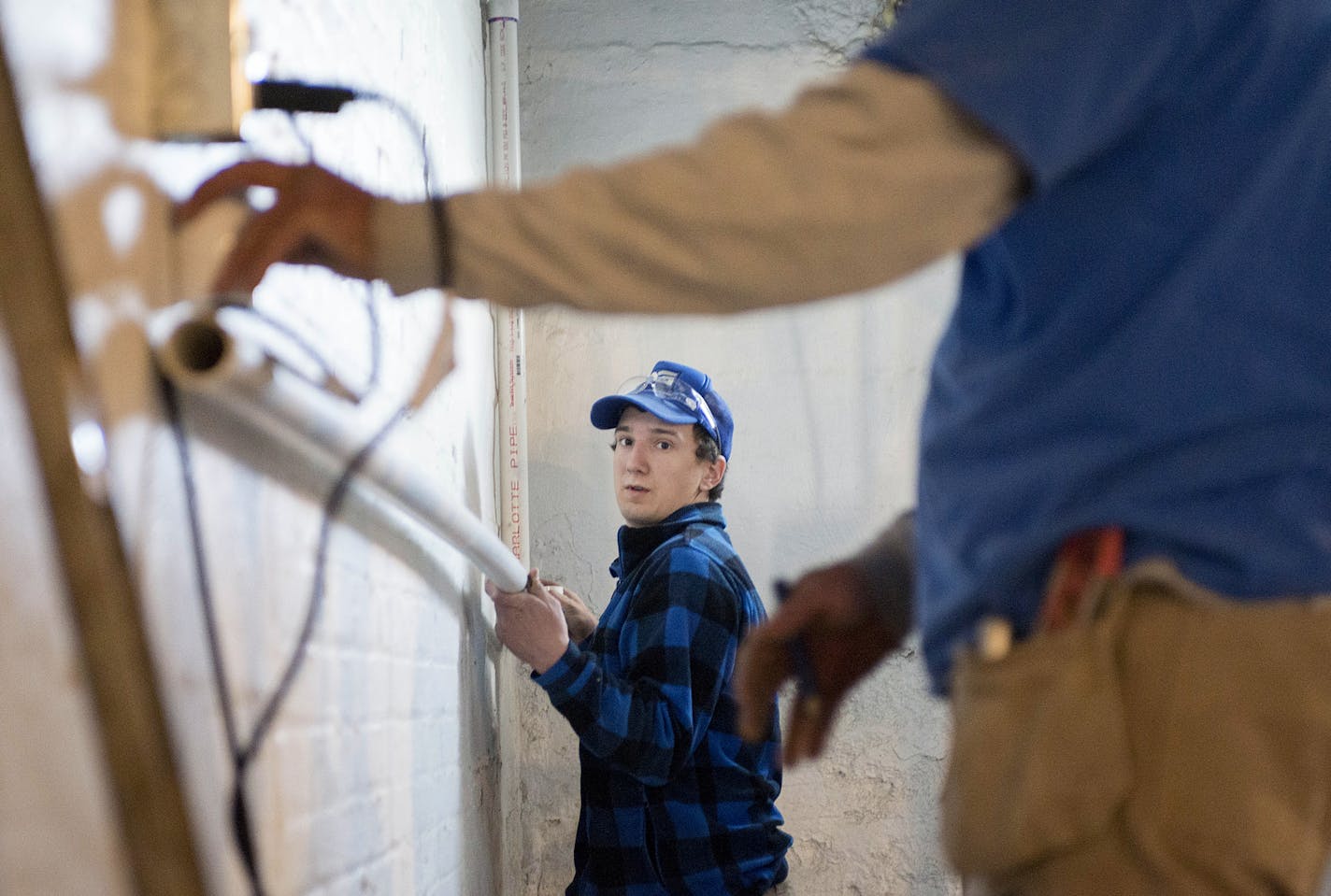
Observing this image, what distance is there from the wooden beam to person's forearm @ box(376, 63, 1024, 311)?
0.18 m

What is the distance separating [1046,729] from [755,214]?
1.06 feet

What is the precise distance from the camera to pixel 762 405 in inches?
95.7

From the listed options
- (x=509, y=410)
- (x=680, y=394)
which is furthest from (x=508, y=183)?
(x=680, y=394)

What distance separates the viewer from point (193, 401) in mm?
776

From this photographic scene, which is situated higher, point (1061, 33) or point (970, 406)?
point (1061, 33)

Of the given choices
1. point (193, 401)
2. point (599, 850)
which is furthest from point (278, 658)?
point (599, 850)

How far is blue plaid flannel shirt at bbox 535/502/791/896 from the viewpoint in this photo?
1674mm

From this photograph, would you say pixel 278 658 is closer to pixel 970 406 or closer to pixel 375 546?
pixel 375 546

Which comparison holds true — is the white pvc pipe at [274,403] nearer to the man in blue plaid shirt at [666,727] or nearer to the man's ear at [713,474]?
the man in blue plaid shirt at [666,727]

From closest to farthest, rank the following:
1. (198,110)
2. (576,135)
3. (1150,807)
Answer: (1150,807) < (198,110) < (576,135)

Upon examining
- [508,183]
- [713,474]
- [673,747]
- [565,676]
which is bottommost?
[673,747]

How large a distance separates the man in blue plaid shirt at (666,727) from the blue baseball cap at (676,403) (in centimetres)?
24

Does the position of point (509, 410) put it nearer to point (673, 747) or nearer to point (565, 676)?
point (565, 676)

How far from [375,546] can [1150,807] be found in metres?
0.89
